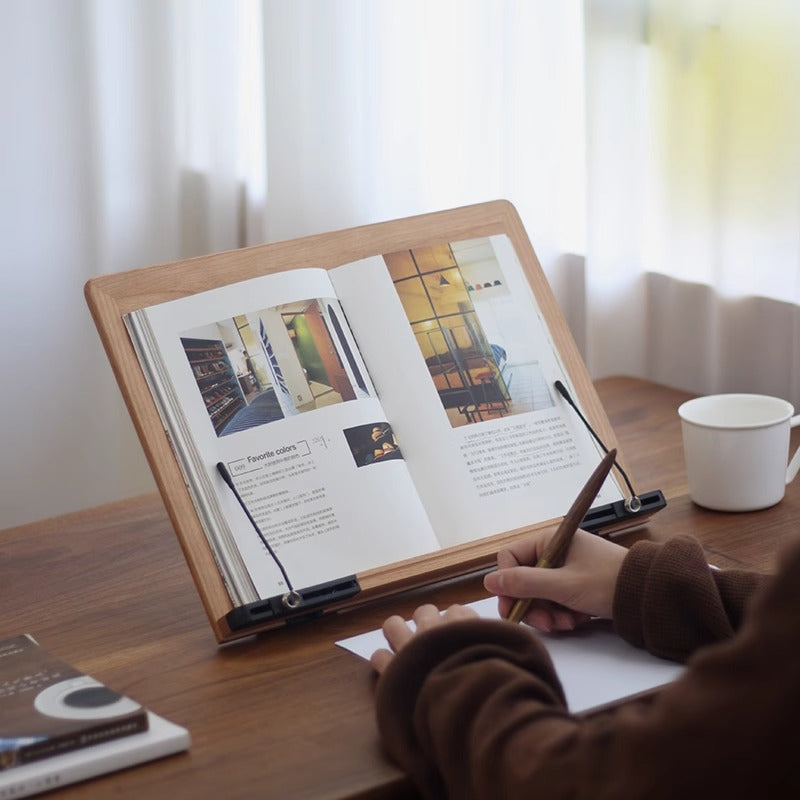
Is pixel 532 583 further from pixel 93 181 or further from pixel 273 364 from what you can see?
pixel 93 181

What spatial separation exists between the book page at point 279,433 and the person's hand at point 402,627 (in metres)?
0.10

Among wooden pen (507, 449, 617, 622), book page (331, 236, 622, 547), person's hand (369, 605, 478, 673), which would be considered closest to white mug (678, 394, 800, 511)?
book page (331, 236, 622, 547)

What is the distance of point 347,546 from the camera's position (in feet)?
3.16

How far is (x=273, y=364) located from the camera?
1008mm

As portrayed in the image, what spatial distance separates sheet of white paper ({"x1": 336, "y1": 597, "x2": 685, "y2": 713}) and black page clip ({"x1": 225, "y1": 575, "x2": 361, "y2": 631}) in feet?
0.12

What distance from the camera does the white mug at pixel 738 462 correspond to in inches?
43.6

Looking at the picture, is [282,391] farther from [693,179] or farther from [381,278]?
[693,179]

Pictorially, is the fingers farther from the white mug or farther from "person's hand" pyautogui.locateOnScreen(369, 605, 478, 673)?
the white mug

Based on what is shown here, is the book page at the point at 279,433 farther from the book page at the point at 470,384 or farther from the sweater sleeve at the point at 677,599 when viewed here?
the sweater sleeve at the point at 677,599

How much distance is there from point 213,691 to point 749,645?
0.42 meters

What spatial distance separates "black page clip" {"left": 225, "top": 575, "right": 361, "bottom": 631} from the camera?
90 cm

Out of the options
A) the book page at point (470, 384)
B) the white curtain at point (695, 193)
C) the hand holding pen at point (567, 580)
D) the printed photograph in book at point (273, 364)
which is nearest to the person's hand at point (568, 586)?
the hand holding pen at point (567, 580)

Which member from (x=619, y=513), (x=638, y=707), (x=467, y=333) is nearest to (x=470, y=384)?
(x=467, y=333)

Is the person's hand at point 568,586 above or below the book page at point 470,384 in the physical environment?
below
